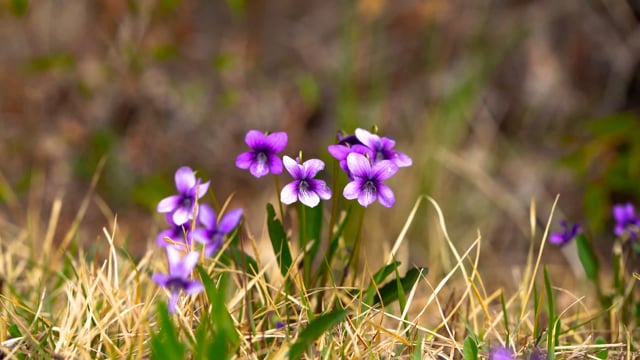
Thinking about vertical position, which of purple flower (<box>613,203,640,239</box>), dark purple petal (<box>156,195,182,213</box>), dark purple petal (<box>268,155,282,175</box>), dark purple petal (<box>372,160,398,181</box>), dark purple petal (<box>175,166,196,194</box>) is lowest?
purple flower (<box>613,203,640,239</box>)

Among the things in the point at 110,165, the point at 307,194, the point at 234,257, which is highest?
the point at 307,194

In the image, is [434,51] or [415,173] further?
[434,51]

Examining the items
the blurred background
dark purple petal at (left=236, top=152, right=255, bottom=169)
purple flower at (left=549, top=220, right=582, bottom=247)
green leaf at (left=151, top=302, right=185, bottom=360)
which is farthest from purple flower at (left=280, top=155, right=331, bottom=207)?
the blurred background

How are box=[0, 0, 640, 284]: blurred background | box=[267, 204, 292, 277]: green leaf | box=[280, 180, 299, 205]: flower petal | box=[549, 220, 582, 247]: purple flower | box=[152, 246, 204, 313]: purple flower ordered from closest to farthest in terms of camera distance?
box=[152, 246, 204, 313]: purple flower
box=[280, 180, 299, 205]: flower petal
box=[267, 204, 292, 277]: green leaf
box=[549, 220, 582, 247]: purple flower
box=[0, 0, 640, 284]: blurred background

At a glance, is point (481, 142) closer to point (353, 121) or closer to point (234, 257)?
point (353, 121)

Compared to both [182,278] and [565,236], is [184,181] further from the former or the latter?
[565,236]

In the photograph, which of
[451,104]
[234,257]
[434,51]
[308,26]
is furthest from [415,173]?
[234,257]

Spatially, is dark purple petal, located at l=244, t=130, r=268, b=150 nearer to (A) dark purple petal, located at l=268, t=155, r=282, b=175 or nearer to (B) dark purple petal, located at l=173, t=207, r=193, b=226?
(A) dark purple petal, located at l=268, t=155, r=282, b=175
